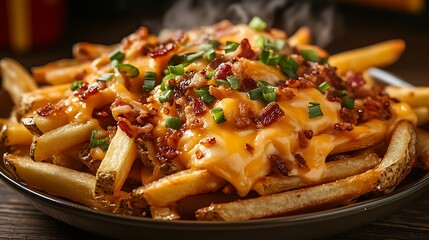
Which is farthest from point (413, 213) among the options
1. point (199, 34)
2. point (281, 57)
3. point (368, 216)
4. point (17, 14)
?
point (17, 14)

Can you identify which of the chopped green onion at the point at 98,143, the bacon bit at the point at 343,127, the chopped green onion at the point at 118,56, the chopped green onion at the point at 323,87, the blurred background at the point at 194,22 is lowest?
the blurred background at the point at 194,22

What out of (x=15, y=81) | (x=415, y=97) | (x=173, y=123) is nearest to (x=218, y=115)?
(x=173, y=123)

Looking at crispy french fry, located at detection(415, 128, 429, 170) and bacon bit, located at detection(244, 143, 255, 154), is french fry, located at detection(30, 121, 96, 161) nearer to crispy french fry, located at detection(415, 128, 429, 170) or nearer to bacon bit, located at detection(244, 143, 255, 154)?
bacon bit, located at detection(244, 143, 255, 154)

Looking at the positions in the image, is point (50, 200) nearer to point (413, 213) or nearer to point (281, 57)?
point (281, 57)

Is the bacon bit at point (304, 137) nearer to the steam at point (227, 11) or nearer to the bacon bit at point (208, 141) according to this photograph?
the bacon bit at point (208, 141)

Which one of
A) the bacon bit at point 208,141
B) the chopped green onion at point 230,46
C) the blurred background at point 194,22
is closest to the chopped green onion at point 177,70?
the chopped green onion at point 230,46

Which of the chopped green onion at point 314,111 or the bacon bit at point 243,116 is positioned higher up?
the bacon bit at point 243,116
